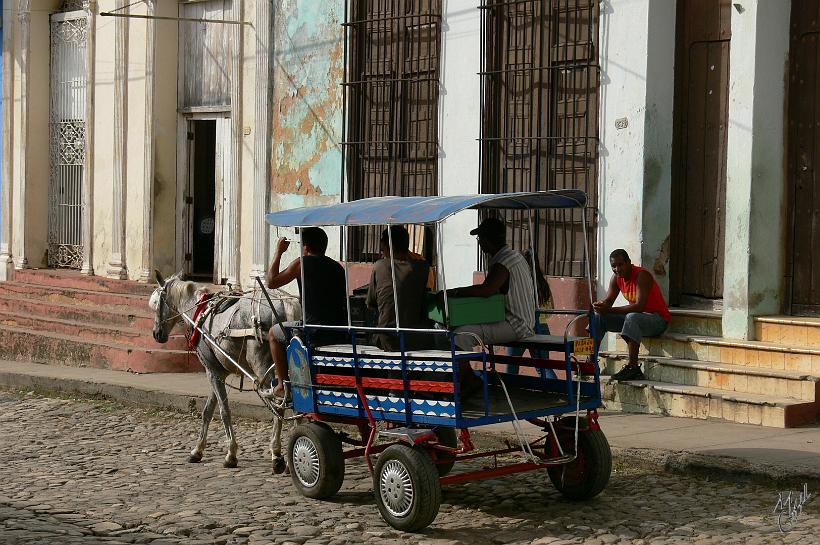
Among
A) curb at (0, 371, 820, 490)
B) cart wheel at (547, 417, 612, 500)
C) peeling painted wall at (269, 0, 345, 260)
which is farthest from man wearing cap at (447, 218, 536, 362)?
peeling painted wall at (269, 0, 345, 260)

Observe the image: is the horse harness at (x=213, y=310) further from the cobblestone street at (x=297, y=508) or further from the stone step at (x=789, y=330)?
the stone step at (x=789, y=330)

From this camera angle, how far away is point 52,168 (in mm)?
18094

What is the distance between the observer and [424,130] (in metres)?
13.3

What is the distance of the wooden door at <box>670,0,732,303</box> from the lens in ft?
36.4

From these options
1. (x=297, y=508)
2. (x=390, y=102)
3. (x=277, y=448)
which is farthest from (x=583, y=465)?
(x=390, y=102)

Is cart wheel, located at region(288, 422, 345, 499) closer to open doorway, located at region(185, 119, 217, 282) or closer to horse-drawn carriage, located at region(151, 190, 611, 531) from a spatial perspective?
horse-drawn carriage, located at region(151, 190, 611, 531)

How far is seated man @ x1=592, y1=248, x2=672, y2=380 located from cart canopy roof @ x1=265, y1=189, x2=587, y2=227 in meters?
3.12

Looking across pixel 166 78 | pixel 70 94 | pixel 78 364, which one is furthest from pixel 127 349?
pixel 70 94

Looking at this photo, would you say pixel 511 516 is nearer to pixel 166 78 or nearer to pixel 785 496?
pixel 785 496

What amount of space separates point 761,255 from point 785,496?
3.26 m

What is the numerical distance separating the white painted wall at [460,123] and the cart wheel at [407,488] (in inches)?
216

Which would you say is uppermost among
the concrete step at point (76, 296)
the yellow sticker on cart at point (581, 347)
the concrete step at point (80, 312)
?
the yellow sticker on cart at point (581, 347)

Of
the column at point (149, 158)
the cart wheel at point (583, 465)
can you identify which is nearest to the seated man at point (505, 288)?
the cart wheel at point (583, 465)

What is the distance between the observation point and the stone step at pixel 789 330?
10.1 metres
